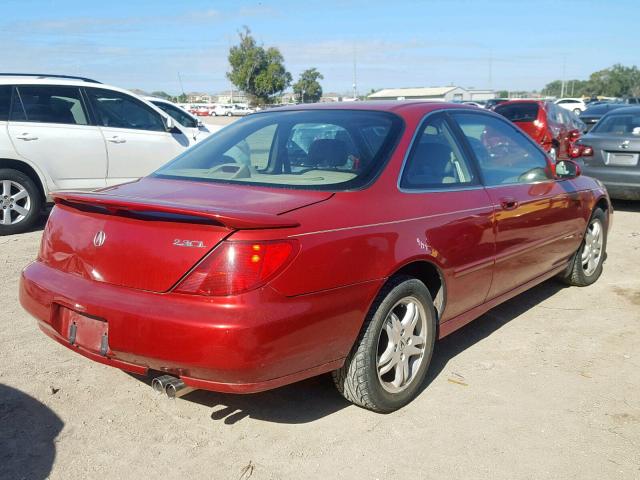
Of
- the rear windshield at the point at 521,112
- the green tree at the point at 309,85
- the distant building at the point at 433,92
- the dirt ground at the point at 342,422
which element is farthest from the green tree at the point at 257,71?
the dirt ground at the point at 342,422

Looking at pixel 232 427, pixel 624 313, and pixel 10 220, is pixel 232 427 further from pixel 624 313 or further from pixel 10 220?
pixel 10 220

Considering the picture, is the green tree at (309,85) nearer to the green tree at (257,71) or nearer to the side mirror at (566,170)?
the green tree at (257,71)

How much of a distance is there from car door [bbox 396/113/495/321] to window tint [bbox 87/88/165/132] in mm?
5415

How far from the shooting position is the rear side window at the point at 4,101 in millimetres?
7277

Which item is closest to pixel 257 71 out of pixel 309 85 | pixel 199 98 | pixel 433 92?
pixel 309 85

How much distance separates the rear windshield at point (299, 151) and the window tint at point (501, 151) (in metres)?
0.76

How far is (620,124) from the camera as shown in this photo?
9.53 meters

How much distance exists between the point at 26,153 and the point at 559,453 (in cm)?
656

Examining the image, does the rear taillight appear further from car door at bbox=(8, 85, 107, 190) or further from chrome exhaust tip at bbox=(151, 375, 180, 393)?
car door at bbox=(8, 85, 107, 190)

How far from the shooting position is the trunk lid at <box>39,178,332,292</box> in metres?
2.62

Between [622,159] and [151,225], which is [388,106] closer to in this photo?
[151,225]

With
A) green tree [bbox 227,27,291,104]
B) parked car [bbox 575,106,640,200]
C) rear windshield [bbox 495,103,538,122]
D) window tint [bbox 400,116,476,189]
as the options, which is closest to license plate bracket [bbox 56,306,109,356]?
window tint [bbox 400,116,476,189]

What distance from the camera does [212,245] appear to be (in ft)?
8.46

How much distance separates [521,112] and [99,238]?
40.1 ft
